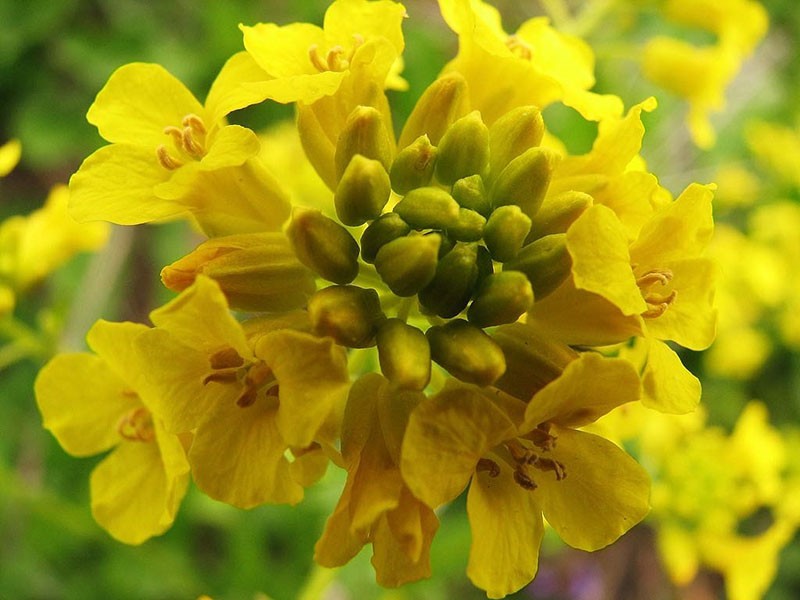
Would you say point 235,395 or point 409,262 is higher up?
point 409,262

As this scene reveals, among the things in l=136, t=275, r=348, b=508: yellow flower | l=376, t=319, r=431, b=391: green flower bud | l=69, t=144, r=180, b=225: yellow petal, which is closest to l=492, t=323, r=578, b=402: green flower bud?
l=376, t=319, r=431, b=391: green flower bud

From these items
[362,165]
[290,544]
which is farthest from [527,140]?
[290,544]

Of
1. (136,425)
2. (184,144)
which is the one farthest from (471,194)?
(136,425)

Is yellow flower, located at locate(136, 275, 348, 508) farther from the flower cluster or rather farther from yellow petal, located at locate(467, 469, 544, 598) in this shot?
yellow petal, located at locate(467, 469, 544, 598)

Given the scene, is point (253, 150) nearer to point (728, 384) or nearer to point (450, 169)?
point (450, 169)

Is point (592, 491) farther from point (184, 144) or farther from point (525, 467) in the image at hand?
point (184, 144)

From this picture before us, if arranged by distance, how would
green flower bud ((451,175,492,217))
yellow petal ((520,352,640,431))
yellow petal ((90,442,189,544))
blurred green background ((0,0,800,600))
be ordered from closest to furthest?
yellow petal ((520,352,640,431)) < green flower bud ((451,175,492,217)) < yellow petal ((90,442,189,544)) < blurred green background ((0,0,800,600))
